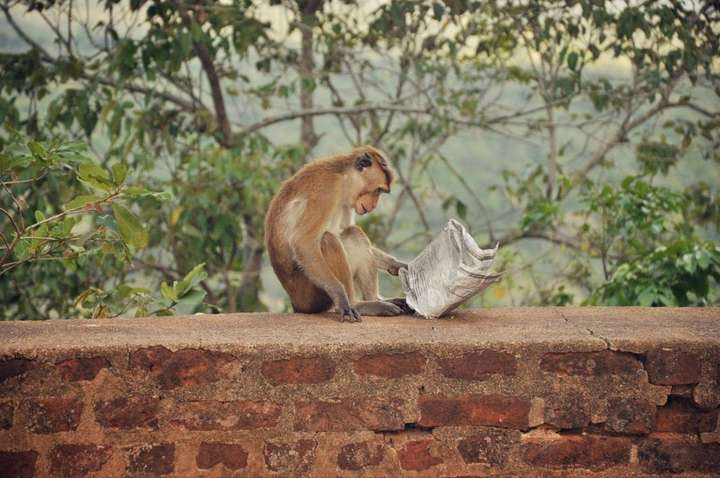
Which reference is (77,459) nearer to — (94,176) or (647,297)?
(94,176)

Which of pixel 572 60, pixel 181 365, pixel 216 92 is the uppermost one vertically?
pixel 572 60

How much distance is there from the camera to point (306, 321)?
385cm

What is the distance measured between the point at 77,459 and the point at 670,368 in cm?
202

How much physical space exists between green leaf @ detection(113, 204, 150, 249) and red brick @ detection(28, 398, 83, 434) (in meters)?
0.88

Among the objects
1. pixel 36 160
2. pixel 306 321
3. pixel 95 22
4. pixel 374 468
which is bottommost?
pixel 374 468

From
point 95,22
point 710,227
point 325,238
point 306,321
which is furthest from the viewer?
point 710,227

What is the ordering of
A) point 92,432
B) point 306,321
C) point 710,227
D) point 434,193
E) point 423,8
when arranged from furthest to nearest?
point 434,193
point 710,227
point 423,8
point 306,321
point 92,432

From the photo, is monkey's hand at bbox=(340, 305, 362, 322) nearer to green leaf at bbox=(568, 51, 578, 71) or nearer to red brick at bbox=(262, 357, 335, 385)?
red brick at bbox=(262, 357, 335, 385)

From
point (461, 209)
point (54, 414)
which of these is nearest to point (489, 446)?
point (54, 414)

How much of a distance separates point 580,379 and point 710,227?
7.23m

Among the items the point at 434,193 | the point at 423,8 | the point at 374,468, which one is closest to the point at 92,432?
the point at 374,468

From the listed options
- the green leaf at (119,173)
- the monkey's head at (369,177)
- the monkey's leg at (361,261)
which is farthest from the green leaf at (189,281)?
the green leaf at (119,173)

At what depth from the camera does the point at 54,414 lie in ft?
9.89

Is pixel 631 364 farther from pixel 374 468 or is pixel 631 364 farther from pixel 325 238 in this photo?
pixel 325 238
